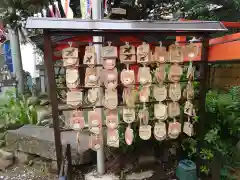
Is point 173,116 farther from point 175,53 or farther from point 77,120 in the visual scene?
point 77,120

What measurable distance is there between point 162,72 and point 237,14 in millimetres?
2389

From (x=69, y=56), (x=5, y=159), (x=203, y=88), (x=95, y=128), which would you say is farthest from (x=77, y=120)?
(x=5, y=159)

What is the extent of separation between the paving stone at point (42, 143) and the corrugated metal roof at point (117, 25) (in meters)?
2.05

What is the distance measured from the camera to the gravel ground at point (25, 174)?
3510 millimetres

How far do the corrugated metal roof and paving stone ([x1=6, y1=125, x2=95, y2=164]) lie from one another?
2048mm

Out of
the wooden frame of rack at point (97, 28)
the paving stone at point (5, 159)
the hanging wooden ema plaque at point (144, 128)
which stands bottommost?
the paving stone at point (5, 159)

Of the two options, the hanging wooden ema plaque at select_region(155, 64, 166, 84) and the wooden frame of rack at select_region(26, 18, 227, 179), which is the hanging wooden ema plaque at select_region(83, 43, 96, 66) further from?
the hanging wooden ema plaque at select_region(155, 64, 166, 84)

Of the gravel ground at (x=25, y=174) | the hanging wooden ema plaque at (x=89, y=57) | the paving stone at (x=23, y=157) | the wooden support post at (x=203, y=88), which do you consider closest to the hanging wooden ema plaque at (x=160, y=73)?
the wooden support post at (x=203, y=88)

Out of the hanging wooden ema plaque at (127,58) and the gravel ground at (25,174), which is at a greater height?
the hanging wooden ema plaque at (127,58)

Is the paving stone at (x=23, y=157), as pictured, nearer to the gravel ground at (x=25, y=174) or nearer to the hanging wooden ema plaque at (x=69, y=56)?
the gravel ground at (x=25, y=174)

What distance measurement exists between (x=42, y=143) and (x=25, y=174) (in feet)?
2.02

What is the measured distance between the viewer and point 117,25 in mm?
2320

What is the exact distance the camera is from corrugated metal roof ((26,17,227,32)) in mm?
2186

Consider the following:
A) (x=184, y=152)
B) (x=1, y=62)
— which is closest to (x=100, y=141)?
(x=184, y=152)
